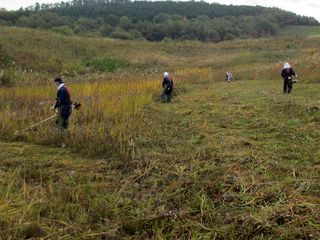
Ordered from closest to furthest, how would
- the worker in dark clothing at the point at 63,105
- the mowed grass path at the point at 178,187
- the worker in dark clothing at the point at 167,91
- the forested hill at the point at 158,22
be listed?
the mowed grass path at the point at 178,187
the worker in dark clothing at the point at 63,105
the worker in dark clothing at the point at 167,91
the forested hill at the point at 158,22

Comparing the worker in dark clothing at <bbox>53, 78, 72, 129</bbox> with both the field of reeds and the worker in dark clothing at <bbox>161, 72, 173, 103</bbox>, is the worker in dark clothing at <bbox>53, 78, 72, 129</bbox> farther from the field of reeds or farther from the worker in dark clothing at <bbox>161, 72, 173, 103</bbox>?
the worker in dark clothing at <bbox>161, 72, 173, 103</bbox>

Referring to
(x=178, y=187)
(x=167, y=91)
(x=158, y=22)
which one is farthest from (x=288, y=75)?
(x=158, y=22)

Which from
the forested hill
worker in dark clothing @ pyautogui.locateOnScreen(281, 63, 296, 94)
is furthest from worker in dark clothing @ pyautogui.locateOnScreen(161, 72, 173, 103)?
the forested hill

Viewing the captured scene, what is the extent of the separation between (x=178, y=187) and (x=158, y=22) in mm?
95725

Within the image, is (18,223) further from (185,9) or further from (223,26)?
(185,9)

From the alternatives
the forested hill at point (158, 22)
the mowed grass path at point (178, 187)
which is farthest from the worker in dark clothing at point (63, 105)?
the forested hill at point (158, 22)

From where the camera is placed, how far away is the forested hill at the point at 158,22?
73812 mm

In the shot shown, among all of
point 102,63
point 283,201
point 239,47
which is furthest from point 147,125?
point 239,47

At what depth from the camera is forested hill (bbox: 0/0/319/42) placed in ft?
242

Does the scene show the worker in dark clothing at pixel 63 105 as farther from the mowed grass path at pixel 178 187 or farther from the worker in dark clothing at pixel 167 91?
the worker in dark clothing at pixel 167 91

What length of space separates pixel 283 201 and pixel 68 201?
2.79m

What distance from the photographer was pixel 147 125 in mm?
10578

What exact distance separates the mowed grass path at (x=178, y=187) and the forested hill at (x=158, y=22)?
51.2 m

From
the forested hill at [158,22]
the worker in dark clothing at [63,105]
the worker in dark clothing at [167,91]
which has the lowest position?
the worker in dark clothing at [167,91]
